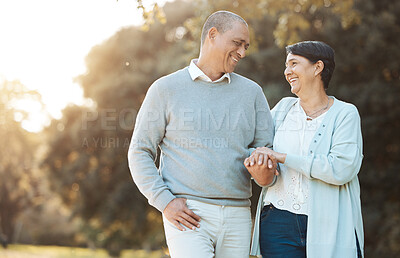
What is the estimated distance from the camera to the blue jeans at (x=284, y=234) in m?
2.88

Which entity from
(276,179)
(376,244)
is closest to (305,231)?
(276,179)

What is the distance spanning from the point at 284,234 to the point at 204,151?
70 centimetres

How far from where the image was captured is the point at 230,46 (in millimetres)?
3010

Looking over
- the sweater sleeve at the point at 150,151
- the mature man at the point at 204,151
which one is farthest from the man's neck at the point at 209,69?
the sweater sleeve at the point at 150,151

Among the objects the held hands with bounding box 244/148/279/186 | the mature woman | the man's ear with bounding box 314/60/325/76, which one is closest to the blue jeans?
the mature woman

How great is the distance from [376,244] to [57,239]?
21594mm

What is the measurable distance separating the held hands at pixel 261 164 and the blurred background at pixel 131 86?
1917 mm

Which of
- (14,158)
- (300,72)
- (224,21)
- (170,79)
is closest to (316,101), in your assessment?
(300,72)

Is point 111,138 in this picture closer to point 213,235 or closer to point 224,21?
point 224,21

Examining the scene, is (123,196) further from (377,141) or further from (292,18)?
(292,18)

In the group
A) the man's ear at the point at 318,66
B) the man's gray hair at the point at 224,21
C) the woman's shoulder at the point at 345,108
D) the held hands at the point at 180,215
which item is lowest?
the held hands at the point at 180,215

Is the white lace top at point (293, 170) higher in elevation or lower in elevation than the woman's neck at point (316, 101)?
lower

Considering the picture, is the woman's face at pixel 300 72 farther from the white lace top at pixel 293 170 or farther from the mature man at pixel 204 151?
the mature man at pixel 204 151

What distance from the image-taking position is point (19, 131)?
63.3ft
